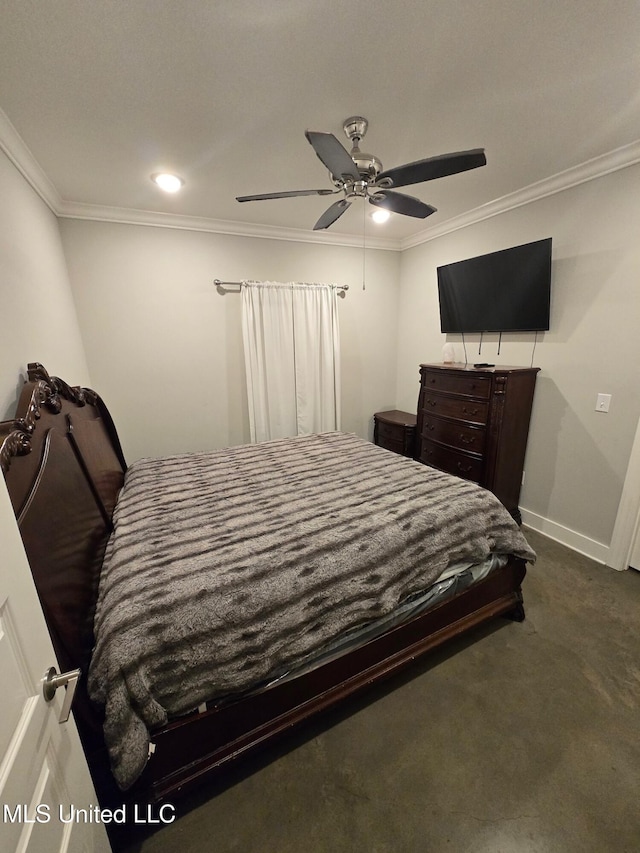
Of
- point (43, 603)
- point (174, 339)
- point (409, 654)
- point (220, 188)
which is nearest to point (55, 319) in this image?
point (174, 339)

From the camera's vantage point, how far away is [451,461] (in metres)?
2.87

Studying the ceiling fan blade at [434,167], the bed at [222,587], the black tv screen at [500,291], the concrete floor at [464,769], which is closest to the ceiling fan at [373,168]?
the ceiling fan blade at [434,167]

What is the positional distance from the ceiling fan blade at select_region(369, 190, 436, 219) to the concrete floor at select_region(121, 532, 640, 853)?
2.38 m

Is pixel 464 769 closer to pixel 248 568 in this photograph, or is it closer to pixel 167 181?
pixel 248 568

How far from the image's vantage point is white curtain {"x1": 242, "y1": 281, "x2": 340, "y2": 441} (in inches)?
125

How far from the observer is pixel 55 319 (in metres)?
2.17

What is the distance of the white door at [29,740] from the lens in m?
0.52

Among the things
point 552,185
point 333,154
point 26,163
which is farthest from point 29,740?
point 552,185

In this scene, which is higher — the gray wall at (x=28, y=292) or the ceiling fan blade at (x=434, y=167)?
the ceiling fan blade at (x=434, y=167)

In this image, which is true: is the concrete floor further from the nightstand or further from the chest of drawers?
the nightstand

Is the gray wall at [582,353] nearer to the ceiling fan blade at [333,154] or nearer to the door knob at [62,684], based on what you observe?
the ceiling fan blade at [333,154]

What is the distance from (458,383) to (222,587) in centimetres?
232

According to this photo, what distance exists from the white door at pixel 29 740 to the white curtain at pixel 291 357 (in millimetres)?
2646

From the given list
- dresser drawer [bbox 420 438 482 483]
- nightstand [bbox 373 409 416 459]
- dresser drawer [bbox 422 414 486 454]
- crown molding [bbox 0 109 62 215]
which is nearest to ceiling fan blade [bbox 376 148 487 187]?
dresser drawer [bbox 422 414 486 454]
